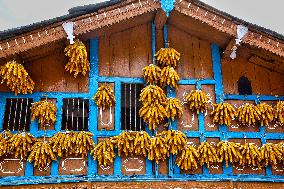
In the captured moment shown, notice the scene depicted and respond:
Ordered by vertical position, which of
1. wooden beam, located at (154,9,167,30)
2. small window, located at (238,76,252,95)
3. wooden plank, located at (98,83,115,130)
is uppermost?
wooden beam, located at (154,9,167,30)

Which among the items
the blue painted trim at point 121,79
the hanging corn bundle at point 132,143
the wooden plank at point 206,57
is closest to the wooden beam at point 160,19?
the wooden plank at point 206,57

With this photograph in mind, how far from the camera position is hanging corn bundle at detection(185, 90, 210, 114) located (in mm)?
10625

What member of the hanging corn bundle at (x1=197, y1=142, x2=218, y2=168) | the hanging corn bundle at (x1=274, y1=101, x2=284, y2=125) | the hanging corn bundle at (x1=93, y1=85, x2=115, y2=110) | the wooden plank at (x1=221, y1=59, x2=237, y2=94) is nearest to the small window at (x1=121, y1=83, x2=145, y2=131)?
the hanging corn bundle at (x1=93, y1=85, x2=115, y2=110)

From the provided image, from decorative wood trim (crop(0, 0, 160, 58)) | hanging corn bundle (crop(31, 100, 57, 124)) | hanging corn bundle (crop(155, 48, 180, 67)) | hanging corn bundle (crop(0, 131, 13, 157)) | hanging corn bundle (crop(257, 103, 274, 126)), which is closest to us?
hanging corn bundle (crop(0, 131, 13, 157))

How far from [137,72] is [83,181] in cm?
309

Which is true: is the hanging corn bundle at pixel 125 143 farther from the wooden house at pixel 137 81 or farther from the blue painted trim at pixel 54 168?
the blue painted trim at pixel 54 168

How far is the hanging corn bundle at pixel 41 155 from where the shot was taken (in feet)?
31.9

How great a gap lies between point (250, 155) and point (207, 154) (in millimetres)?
1072

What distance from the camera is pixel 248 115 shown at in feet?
35.2

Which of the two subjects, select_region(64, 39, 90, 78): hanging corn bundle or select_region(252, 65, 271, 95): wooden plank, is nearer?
select_region(64, 39, 90, 78): hanging corn bundle

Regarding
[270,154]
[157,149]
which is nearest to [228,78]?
[270,154]

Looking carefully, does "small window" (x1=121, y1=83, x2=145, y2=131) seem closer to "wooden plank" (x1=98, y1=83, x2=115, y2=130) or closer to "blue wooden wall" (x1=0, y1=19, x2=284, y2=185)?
"blue wooden wall" (x1=0, y1=19, x2=284, y2=185)

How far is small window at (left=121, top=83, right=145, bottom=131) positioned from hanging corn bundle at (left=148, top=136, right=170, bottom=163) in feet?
2.23

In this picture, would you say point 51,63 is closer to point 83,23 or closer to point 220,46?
point 83,23
